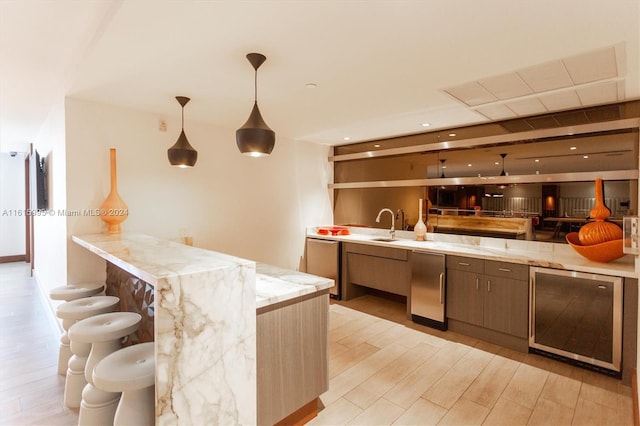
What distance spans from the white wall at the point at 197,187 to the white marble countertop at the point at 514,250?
0.77 m

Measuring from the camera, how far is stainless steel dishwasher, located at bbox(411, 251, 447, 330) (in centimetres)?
349

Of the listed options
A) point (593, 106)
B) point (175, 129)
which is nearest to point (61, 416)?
point (175, 129)

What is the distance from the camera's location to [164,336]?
1.31m

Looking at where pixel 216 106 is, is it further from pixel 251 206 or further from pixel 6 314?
pixel 6 314

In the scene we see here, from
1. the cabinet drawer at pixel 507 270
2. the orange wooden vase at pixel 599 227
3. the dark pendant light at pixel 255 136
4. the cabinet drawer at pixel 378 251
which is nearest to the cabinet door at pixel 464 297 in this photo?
the cabinet drawer at pixel 507 270

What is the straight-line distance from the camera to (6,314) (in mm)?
3957

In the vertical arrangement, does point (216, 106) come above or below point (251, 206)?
above

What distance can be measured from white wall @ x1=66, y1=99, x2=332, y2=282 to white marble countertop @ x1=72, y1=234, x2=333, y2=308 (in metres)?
0.67

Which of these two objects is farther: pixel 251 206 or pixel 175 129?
pixel 251 206

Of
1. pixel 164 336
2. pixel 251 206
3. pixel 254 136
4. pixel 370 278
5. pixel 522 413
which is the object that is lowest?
pixel 522 413

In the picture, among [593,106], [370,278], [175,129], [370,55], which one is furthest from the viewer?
[370,278]

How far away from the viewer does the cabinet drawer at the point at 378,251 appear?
3.90 meters

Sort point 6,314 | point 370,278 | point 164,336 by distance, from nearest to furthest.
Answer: point 164,336 < point 6,314 < point 370,278

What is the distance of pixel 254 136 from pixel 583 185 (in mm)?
3092
